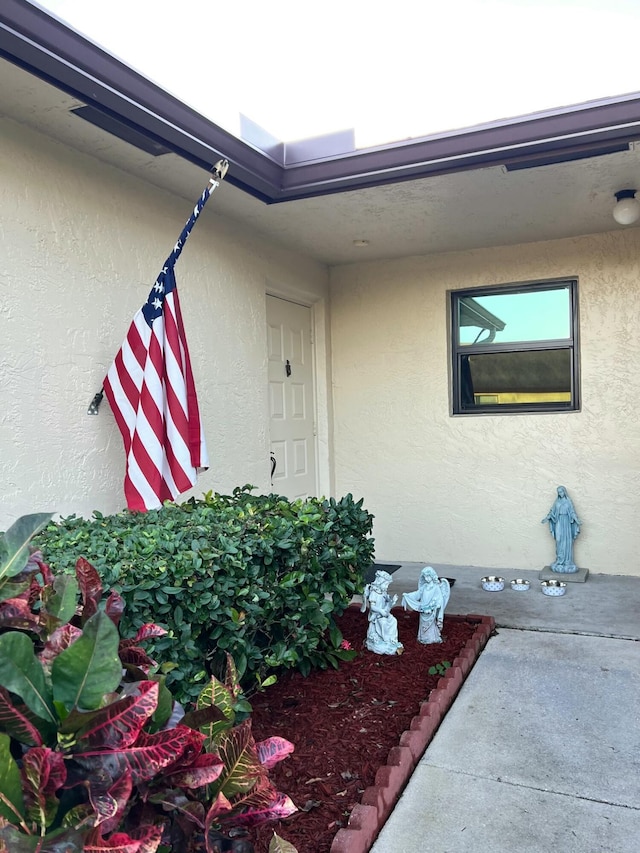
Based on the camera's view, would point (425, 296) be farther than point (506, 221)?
Yes

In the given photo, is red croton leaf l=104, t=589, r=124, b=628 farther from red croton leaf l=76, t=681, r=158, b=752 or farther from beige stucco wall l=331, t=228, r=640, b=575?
beige stucco wall l=331, t=228, r=640, b=575

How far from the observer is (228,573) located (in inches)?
102

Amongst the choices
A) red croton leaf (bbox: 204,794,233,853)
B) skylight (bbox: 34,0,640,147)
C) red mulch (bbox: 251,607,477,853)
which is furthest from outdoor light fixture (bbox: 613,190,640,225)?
red croton leaf (bbox: 204,794,233,853)

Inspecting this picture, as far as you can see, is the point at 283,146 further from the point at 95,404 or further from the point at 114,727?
the point at 114,727

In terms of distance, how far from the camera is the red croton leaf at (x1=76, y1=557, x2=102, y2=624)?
1.46 m

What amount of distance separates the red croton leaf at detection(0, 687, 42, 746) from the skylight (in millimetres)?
3150

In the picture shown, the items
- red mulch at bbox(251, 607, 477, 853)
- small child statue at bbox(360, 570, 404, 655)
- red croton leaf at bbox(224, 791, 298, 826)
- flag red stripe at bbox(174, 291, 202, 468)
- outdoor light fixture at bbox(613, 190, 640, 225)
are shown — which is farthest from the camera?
outdoor light fixture at bbox(613, 190, 640, 225)

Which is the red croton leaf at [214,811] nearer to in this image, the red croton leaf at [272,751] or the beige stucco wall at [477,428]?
the red croton leaf at [272,751]

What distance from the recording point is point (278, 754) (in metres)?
1.48

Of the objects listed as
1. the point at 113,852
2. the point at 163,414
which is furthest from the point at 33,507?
the point at 113,852

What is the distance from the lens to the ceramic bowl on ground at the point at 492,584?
5.00 m

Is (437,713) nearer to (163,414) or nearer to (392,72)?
(163,414)

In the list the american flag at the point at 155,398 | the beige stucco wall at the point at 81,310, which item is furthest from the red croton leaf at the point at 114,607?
the american flag at the point at 155,398

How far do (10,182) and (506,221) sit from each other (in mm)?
3551
